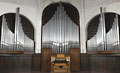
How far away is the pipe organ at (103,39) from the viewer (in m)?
9.07

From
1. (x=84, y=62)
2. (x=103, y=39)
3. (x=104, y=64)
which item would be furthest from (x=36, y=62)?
(x=103, y=39)

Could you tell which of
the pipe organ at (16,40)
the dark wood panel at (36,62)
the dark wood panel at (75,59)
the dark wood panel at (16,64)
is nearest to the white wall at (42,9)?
the dark wood panel at (36,62)

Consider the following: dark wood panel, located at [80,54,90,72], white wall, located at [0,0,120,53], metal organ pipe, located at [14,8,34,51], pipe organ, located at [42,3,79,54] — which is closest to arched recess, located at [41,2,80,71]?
pipe organ, located at [42,3,79,54]

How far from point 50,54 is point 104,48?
3256 mm

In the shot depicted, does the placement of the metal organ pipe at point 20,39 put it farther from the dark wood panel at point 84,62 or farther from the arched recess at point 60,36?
the dark wood panel at point 84,62

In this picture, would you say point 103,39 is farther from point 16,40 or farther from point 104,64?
point 16,40

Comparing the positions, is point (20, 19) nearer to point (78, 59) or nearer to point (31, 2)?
point (31, 2)

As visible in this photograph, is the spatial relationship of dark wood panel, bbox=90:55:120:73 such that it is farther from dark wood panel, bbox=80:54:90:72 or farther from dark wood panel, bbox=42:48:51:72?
dark wood panel, bbox=42:48:51:72

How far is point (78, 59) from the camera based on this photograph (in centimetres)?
1069

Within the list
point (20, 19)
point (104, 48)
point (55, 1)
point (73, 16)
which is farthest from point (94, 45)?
point (20, 19)

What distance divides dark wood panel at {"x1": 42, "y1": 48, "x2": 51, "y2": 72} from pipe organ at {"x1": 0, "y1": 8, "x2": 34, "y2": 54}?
80 cm

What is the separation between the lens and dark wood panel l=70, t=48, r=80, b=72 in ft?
34.8

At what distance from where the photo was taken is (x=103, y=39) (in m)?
9.59

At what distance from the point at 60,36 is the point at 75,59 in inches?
66.5
